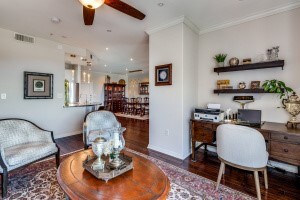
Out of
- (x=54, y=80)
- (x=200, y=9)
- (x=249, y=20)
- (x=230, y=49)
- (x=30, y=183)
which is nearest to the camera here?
(x=30, y=183)

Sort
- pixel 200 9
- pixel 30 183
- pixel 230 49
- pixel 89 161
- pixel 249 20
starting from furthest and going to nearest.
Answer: pixel 230 49 < pixel 249 20 < pixel 200 9 < pixel 30 183 < pixel 89 161

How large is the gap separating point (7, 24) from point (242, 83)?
4882 mm

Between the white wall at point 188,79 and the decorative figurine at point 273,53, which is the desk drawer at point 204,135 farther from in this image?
the decorative figurine at point 273,53

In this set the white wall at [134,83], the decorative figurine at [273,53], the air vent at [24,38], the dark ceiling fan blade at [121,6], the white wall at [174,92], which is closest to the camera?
the dark ceiling fan blade at [121,6]

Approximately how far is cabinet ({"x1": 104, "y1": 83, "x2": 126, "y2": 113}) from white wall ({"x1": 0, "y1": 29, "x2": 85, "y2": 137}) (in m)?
5.50

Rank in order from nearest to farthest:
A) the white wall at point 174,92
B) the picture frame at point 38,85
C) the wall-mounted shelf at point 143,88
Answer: the white wall at point 174,92 < the picture frame at point 38,85 < the wall-mounted shelf at point 143,88

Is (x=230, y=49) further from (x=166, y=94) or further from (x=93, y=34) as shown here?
(x=93, y=34)

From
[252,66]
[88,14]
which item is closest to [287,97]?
[252,66]

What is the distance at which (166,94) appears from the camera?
3281mm

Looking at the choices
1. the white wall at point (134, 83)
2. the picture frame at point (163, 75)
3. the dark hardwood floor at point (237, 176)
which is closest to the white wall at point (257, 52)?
the dark hardwood floor at point (237, 176)

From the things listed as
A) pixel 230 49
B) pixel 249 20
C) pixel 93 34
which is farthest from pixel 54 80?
pixel 249 20

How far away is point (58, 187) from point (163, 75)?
2595 millimetres

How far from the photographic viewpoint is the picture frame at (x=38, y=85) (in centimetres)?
370

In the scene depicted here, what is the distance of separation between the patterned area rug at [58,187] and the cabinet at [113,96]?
7.70 m
